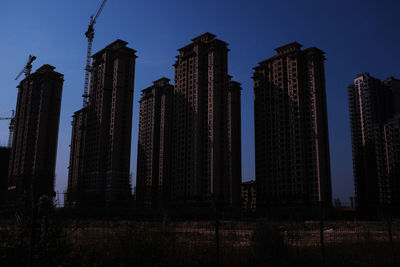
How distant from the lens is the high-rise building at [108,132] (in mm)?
108375

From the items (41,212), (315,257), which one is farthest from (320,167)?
(41,212)

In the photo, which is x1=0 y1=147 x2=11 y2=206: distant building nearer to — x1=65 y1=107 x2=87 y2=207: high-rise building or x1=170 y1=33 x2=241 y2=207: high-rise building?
x1=65 y1=107 x2=87 y2=207: high-rise building

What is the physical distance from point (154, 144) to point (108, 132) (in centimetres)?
2858

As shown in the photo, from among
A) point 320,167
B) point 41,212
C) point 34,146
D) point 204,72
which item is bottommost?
point 41,212

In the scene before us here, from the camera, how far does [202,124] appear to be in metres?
109

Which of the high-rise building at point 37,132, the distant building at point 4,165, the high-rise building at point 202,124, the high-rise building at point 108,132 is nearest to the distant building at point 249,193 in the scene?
the high-rise building at point 202,124

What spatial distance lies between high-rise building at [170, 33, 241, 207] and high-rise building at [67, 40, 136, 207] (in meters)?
15.7

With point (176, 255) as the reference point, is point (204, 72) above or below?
above

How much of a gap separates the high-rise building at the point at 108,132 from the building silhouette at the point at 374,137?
2999 inches

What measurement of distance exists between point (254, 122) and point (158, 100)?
143 ft

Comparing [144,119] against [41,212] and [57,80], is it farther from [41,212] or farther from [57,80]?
[41,212]

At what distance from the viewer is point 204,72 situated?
114 meters

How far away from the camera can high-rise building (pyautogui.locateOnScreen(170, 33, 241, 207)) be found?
340 ft

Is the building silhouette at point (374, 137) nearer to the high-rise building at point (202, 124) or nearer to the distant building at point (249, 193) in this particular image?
the high-rise building at point (202, 124)
